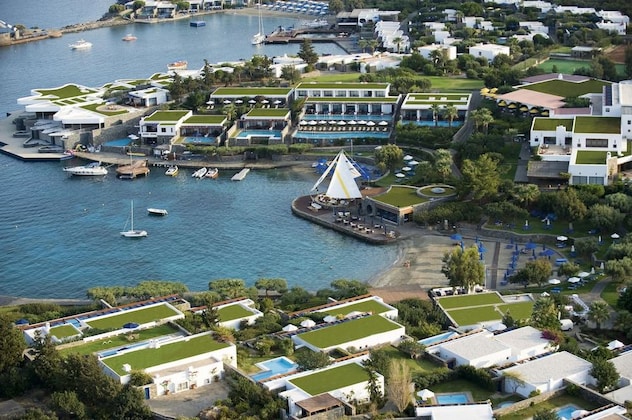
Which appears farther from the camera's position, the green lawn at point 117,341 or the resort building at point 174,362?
the green lawn at point 117,341

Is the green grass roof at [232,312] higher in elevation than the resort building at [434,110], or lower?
lower

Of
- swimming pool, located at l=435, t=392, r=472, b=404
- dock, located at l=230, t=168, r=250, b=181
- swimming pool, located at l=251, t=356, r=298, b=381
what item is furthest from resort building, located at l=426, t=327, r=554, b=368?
dock, located at l=230, t=168, r=250, b=181

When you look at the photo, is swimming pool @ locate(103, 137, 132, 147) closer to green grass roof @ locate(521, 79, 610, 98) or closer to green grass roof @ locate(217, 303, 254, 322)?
green grass roof @ locate(521, 79, 610, 98)

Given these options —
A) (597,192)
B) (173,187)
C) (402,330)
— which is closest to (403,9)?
(173,187)

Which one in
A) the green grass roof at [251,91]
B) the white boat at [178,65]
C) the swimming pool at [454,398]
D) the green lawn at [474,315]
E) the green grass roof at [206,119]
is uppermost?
the green grass roof at [251,91]

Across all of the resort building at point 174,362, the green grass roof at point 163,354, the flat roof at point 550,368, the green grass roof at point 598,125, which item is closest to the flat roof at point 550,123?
the green grass roof at point 598,125

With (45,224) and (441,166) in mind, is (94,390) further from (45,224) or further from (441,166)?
(441,166)

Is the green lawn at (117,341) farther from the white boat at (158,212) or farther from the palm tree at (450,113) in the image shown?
the palm tree at (450,113)
